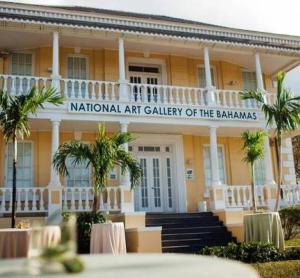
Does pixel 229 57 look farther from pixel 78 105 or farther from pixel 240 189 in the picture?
pixel 78 105

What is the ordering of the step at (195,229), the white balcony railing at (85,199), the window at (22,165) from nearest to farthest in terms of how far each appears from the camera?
the step at (195,229) < the white balcony railing at (85,199) < the window at (22,165)

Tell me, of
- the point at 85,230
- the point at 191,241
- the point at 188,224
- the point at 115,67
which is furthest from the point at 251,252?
the point at 115,67

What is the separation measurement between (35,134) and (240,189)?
720 centimetres

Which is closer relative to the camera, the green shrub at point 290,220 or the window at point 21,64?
the green shrub at point 290,220

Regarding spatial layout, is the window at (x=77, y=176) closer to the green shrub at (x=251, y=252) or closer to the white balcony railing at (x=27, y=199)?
the white balcony railing at (x=27, y=199)

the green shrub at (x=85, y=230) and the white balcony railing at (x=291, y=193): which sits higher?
the white balcony railing at (x=291, y=193)

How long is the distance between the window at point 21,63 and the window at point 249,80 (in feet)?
27.3

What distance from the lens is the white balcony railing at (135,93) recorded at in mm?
13766

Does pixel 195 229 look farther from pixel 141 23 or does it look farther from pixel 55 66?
pixel 141 23

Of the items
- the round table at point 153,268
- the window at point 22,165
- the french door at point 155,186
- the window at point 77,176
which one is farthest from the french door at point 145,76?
the round table at point 153,268

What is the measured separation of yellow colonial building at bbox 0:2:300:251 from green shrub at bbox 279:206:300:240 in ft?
4.29

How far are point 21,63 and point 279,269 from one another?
36.0 feet

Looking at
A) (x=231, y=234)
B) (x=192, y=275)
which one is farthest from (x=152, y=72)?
(x=192, y=275)

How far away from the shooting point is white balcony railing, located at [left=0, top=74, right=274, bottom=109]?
1377 cm
